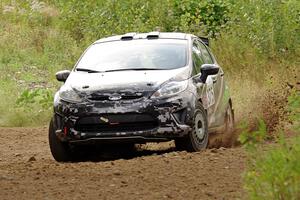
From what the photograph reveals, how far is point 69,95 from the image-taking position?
10891 mm

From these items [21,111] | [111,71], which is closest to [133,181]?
[111,71]

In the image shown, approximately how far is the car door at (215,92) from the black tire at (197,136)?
0.66 metres

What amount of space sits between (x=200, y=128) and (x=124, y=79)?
111 cm

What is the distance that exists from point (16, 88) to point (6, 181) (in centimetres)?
1198

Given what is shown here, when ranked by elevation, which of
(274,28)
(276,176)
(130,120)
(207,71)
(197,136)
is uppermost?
(276,176)

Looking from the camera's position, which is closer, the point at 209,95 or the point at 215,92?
the point at 209,95

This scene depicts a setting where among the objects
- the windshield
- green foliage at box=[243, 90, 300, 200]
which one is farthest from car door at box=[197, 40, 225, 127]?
green foliage at box=[243, 90, 300, 200]

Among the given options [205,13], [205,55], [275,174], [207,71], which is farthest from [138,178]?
[205,13]

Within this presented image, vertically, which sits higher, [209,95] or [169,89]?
[169,89]

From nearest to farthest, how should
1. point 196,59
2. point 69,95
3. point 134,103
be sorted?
point 134,103 → point 69,95 → point 196,59

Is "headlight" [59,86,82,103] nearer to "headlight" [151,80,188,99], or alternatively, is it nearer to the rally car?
the rally car

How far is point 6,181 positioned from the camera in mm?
8453

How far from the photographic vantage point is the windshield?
38.1 feet

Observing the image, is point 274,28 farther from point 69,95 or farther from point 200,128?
point 69,95
